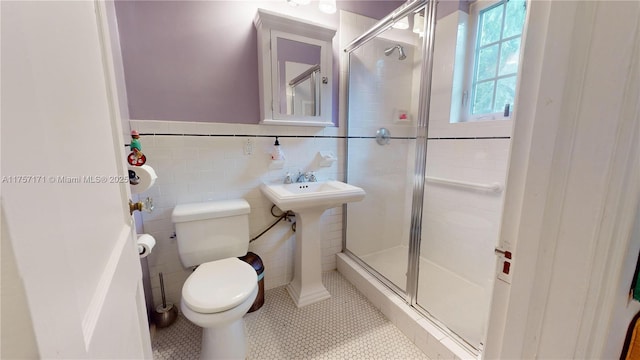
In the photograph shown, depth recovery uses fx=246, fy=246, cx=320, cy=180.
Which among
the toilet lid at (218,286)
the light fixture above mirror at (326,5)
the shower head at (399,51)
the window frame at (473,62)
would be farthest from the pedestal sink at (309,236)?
the light fixture above mirror at (326,5)

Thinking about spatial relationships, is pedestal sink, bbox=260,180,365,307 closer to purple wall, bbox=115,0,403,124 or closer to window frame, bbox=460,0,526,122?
purple wall, bbox=115,0,403,124

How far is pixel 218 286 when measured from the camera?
4.06ft

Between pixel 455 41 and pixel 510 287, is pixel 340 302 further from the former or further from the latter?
pixel 455 41

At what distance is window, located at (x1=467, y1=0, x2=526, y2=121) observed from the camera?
63.6 inches

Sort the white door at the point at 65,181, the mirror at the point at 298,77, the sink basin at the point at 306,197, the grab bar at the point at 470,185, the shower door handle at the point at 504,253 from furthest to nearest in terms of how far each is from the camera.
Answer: the mirror at the point at 298,77 < the grab bar at the point at 470,185 < the sink basin at the point at 306,197 < the shower door handle at the point at 504,253 < the white door at the point at 65,181

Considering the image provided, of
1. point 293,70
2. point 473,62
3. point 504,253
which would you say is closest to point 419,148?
point 473,62

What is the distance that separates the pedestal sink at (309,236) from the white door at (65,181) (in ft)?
3.45

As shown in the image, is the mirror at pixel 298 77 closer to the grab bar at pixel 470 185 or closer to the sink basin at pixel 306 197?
the sink basin at pixel 306 197

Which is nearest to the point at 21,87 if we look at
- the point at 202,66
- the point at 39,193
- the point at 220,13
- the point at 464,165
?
the point at 39,193

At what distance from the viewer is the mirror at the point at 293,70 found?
1627 millimetres

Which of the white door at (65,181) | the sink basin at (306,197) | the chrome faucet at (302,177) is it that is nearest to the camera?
the white door at (65,181)

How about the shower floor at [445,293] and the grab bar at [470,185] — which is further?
the grab bar at [470,185]

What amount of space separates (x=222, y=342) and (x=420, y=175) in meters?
1.45

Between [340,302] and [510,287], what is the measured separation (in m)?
1.53
